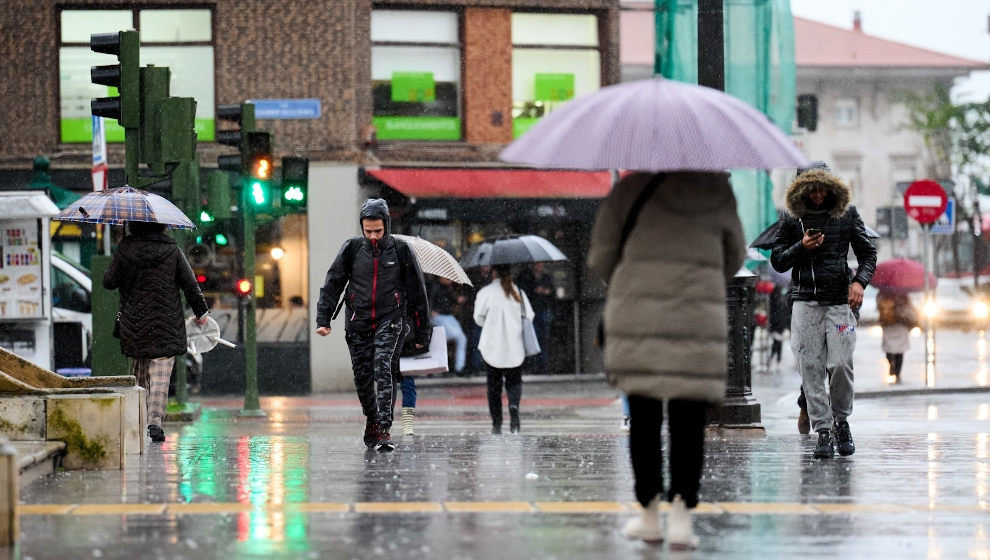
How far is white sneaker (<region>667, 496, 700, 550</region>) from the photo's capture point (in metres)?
6.46

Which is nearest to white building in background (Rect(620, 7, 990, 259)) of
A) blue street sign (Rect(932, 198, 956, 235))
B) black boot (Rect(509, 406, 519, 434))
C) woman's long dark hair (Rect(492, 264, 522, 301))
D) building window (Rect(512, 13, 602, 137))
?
blue street sign (Rect(932, 198, 956, 235))

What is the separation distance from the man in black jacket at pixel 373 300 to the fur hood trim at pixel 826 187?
2538 mm

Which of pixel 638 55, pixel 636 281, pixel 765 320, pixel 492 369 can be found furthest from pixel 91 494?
pixel 638 55

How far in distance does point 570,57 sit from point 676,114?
18535mm

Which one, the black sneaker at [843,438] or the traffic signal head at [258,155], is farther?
the traffic signal head at [258,155]

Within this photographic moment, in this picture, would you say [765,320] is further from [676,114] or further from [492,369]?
[676,114]

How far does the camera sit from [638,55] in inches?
2596

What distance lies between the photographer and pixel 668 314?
6.52 meters

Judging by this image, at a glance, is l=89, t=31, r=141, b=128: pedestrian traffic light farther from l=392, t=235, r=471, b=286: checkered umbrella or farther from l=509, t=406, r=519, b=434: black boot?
l=509, t=406, r=519, b=434: black boot

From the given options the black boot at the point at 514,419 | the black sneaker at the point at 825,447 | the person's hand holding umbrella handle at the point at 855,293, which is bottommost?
the black boot at the point at 514,419

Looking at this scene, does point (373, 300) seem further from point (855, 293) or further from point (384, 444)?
point (855, 293)

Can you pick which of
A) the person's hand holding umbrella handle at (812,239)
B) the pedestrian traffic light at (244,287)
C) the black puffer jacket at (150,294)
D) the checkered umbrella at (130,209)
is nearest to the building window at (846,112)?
the pedestrian traffic light at (244,287)

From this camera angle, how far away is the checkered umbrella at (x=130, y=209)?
12.4 meters

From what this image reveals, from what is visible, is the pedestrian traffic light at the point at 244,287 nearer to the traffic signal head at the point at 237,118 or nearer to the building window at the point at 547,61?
the traffic signal head at the point at 237,118
